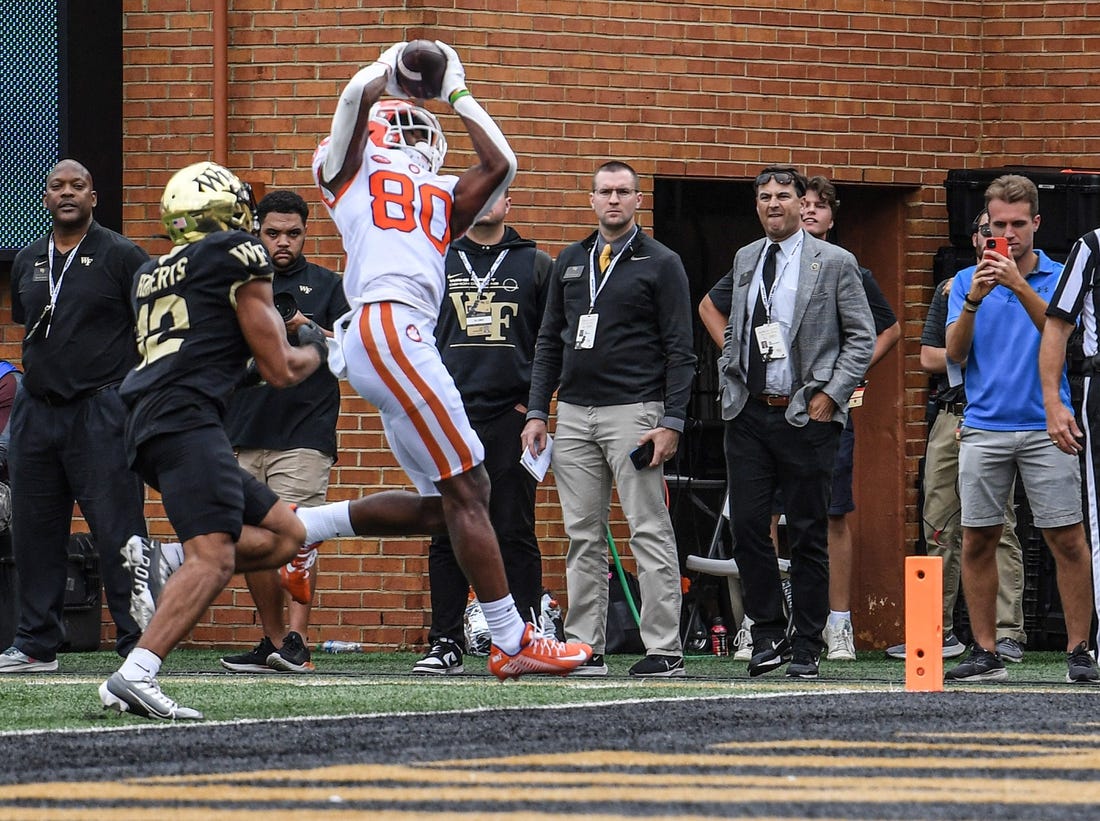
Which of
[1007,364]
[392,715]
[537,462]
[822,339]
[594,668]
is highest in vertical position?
[822,339]

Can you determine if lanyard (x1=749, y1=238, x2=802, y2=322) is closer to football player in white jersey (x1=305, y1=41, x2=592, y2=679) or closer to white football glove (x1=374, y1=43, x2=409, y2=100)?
football player in white jersey (x1=305, y1=41, x2=592, y2=679)

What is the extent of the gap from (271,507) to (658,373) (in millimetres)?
2864

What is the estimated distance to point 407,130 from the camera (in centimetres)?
758

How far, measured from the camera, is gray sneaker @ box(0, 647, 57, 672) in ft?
30.4

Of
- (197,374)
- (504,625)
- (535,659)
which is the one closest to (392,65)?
(197,374)

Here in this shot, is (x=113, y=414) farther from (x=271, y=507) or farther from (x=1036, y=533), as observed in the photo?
(x=1036, y=533)

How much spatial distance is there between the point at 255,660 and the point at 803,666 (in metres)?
2.40

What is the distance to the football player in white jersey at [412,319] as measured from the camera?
282 inches

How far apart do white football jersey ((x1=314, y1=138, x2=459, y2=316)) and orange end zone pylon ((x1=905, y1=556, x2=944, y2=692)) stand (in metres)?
2.00

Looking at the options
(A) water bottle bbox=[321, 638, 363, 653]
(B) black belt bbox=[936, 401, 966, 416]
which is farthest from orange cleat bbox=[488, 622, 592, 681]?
(B) black belt bbox=[936, 401, 966, 416]

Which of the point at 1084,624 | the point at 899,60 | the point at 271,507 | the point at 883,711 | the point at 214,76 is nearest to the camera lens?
the point at 883,711

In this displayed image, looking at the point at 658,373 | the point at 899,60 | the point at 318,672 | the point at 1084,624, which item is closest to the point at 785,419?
the point at 658,373

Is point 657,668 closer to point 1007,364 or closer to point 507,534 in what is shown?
point 507,534

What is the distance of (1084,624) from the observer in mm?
8938
